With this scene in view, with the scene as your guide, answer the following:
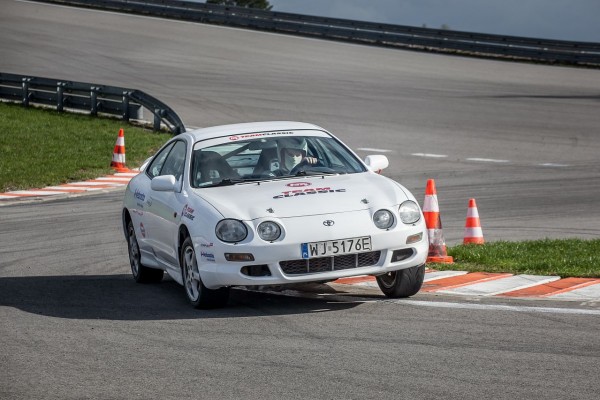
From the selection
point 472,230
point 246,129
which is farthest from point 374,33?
point 246,129

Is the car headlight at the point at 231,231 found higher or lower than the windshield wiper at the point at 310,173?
lower

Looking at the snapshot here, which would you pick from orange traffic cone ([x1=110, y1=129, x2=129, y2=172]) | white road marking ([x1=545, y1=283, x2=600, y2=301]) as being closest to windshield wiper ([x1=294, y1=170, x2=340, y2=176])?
white road marking ([x1=545, y1=283, x2=600, y2=301])

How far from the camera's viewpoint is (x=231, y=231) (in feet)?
29.3

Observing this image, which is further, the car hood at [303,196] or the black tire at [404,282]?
the black tire at [404,282]

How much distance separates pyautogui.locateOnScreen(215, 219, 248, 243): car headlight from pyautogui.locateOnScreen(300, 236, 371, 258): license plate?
0.47m

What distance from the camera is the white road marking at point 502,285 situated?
960 cm

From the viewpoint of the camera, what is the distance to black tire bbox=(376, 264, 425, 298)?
927 centimetres

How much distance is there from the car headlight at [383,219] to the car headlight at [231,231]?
0.98m

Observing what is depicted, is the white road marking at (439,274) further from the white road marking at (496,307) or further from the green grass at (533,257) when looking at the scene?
the white road marking at (496,307)

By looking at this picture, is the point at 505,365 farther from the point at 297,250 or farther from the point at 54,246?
the point at 54,246

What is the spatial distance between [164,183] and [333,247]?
1817 millimetres

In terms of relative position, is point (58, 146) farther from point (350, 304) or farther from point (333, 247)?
point (333, 247)

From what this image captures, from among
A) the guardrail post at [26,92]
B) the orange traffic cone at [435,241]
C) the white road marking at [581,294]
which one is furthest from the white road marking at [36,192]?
the guardrail post at [26,92]

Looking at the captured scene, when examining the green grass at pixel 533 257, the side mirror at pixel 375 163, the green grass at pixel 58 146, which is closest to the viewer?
the side mirror at pixel 375 163
